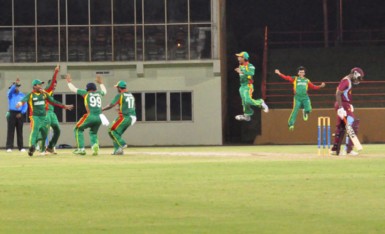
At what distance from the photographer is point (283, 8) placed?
63.7m

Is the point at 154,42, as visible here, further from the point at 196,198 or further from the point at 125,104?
the point at 196,198

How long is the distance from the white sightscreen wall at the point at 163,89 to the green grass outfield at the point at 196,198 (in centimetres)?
2804

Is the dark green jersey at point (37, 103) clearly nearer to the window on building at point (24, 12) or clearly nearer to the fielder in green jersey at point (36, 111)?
the fielder in green jersey at point (36, 111)

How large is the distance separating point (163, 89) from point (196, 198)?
37814mm

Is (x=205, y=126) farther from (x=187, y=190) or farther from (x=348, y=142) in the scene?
(x=187, y=190)

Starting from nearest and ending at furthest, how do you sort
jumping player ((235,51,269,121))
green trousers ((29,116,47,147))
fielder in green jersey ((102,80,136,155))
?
green trousers ((29,116,47,147)) < fielder in green jersey ((102,80,136,155)) < jumping player ((235,51,269,121))

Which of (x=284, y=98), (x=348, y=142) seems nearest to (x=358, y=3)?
(x=284, y=98)

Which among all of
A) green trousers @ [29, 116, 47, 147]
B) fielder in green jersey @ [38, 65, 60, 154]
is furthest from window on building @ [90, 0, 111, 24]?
green trousers @ [29, 116, 47, 147]

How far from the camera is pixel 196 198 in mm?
15609

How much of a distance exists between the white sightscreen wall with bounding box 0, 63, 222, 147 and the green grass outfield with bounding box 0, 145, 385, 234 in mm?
28038

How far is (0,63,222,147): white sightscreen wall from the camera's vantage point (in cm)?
5297

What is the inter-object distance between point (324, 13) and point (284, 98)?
9323 millimetres

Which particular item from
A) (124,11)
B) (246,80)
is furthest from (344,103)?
(124,11)

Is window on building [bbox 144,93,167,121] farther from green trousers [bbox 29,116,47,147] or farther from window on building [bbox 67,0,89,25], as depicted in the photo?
green trousers [bbox 29,116,47,147]
